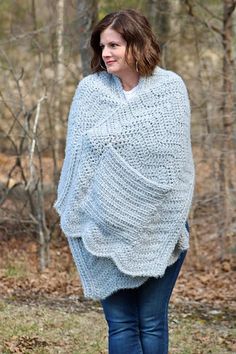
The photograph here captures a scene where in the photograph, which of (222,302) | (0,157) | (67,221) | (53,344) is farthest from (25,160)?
(67,221)

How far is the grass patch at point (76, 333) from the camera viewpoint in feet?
18.7

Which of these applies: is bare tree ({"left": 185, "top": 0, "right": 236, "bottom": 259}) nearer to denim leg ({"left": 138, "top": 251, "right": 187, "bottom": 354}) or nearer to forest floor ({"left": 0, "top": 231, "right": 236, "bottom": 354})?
forest floor ({"left": 0, "top": 231, "right": 236, "bottom": 354})

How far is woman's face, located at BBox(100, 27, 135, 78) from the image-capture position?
3.86 meters

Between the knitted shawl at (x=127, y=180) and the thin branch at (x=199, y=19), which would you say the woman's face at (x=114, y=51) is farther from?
the thin branch at (x=199, y=19)

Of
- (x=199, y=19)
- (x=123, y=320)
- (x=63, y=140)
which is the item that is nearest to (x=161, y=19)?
(x=199, y=19)

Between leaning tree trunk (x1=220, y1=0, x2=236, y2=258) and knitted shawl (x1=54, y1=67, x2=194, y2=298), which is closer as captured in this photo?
knitted shawl (x1=54, y1=67, x2=194, y2=298)

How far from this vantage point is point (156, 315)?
3.96m

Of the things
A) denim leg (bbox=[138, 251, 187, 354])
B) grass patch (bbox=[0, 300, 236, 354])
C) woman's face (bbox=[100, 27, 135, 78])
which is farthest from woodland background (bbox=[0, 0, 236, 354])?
woman's face (bbox=[100, 27, 135, 78])

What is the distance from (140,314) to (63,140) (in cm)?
635

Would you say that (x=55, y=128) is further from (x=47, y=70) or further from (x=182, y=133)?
(x=182, y=133)

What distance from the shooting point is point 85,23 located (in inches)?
364

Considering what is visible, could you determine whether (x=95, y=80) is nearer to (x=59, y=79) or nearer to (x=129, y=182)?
(x=129, y=182)

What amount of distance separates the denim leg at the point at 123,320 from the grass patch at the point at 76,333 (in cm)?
168

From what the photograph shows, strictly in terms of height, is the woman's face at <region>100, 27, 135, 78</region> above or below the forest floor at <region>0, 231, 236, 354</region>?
above
